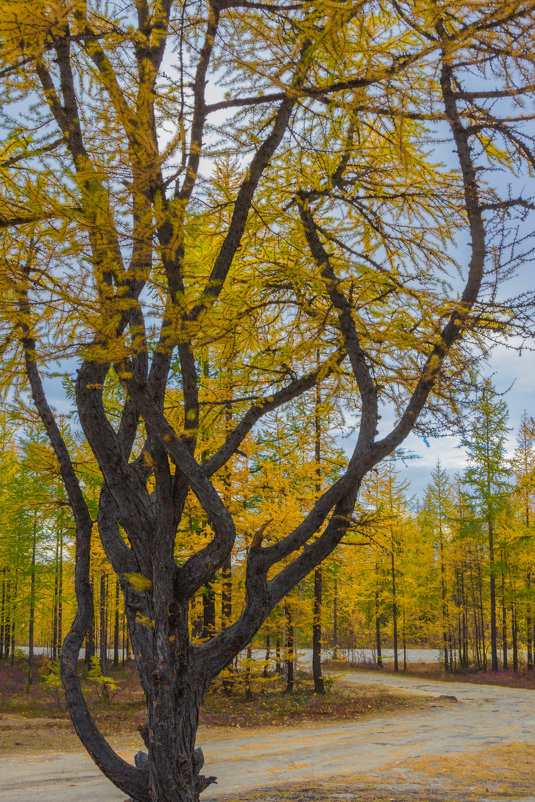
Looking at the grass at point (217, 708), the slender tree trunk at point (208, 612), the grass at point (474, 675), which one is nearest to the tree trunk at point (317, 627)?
the grass at point (217, 708)

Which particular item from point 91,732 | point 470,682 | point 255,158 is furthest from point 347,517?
point 470,682

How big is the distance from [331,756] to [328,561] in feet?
20.7

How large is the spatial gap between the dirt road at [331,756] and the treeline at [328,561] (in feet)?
8.55

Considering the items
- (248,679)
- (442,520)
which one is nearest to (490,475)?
(442,520)

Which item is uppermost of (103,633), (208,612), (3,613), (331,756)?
(208,612)

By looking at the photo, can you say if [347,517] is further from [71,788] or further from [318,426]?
[318,426]

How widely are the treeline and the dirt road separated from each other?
8.55 ft

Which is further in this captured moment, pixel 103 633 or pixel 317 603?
pixel 103 633

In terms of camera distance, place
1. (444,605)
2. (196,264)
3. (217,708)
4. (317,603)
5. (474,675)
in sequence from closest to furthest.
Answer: (196,264) < (217,708) < (317,603) < (474,675) < (444,605)

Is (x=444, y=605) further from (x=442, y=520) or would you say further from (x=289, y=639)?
(x=289, y=639)

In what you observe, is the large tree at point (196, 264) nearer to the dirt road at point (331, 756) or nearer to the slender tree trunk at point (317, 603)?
the dirt road at point (331, 756)

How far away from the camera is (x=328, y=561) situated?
50.0 ft

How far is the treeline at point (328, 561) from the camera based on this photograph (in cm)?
1273

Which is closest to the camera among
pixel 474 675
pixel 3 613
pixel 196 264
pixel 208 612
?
pixel 196 264
